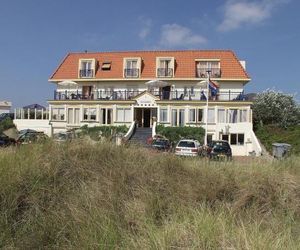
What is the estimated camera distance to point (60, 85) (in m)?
54.9

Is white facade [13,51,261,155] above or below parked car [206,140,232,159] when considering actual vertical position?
above

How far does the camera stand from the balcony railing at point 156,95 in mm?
48781

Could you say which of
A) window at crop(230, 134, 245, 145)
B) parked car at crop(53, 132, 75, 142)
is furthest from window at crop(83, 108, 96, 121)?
parked car at crop(53, 132, 75, 142)

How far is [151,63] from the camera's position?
55531 mm

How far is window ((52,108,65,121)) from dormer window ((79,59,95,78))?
637cm

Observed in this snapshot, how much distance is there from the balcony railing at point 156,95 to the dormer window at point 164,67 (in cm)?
316

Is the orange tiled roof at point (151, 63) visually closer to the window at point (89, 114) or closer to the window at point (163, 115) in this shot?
the window at point (89, 114)

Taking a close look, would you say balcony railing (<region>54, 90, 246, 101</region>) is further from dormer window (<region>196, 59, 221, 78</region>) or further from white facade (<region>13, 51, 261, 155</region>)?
dormer window (<region>196, 59, 221, 78</region>)

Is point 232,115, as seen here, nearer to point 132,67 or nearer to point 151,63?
point 151,63

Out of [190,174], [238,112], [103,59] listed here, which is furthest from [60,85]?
[190,174]

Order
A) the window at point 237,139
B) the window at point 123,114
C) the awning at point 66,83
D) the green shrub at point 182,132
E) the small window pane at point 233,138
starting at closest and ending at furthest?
1. the green shrub at point 182,132
2. the window at point 237,139
3. the small window pane at point 233,138
4. the window at point 123,114
5. the awning at point 66,83

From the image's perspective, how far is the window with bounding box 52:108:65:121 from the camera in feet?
170

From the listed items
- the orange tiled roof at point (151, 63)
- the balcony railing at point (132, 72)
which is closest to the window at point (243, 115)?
the orange tiled roof at point (151, 63)

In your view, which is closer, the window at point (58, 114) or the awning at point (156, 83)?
the awning at point (156, 83)
